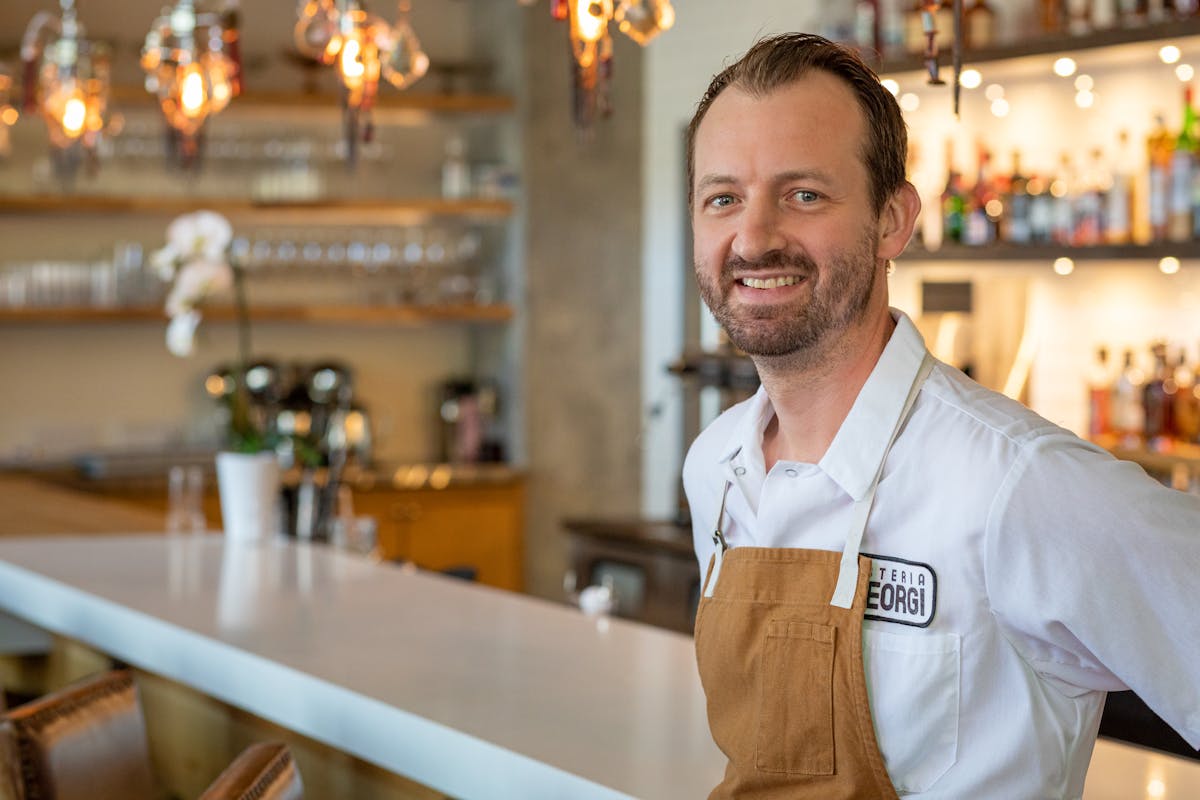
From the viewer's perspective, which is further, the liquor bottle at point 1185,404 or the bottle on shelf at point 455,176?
the bottle on shelf at point 455,176

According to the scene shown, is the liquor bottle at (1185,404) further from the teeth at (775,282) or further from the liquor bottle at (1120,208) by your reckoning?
the teeth at (775,282)

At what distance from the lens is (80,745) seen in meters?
2.00

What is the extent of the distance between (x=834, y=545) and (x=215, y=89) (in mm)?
2643

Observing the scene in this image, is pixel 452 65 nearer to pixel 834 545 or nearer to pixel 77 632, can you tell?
pixel 77 632

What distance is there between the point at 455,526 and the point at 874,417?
531 cm

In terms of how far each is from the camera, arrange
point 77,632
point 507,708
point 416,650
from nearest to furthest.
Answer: point 507,708 → point 416,650 → point 77,632

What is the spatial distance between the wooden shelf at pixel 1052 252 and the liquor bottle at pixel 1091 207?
0.12ft

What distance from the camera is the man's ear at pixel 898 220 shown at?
1438 millimetres

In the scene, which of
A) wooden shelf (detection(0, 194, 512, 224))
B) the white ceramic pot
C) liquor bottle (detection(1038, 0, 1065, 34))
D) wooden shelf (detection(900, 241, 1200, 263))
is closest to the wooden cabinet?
wooden shelf (detection(0, 194, 512, 224))

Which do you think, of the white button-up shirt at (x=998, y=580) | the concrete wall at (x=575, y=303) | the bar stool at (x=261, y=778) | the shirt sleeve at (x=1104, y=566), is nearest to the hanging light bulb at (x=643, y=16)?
the white button-up shirt at (x=998, y=580)

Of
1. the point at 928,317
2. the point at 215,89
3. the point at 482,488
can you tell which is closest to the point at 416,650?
the point at 215,89

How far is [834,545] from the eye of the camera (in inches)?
54.8

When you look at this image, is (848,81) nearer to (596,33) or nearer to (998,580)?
(998,580)

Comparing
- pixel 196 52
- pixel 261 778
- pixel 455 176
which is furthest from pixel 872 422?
pixel 455 176
